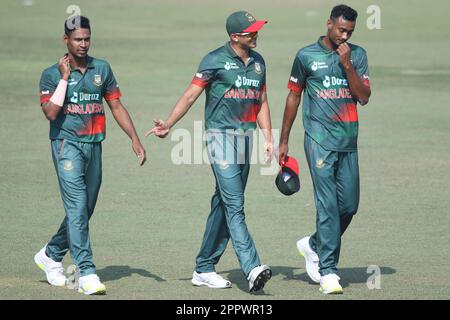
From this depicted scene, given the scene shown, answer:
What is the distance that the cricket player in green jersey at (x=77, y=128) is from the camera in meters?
10.3

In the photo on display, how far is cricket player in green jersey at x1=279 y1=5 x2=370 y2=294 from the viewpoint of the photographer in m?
10.5

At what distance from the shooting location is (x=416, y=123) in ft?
68.2

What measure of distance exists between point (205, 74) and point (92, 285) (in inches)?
83.3

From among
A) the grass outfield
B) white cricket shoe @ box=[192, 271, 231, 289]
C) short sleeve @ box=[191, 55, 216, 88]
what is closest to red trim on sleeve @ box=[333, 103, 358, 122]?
short sleeve @ box=[191, 55, 216, 88]

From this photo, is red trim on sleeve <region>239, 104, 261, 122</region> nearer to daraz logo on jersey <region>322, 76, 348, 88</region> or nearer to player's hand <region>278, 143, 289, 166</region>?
player's hand <region>278, 143, 289, 166</region>

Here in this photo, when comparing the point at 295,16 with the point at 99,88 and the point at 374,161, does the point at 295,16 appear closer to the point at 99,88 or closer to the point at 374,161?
the point at 374,161

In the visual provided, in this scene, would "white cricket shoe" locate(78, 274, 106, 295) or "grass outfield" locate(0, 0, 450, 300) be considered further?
"grass outfield" locate(0, 0, 450, 300)

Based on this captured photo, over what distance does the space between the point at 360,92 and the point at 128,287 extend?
2.63 metres

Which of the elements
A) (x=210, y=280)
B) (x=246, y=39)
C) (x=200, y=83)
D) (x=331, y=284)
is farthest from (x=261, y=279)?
(x=246, y=39)

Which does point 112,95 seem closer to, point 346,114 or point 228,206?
point 228,206

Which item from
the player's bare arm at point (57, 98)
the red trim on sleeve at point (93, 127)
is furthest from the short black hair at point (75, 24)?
the red trim on sleeve at point (93, 127)

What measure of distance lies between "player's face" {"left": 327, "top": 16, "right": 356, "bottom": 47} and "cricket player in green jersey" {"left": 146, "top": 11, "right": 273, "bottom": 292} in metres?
0.62

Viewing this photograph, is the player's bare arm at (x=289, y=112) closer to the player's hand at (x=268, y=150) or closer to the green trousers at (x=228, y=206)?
the player's hand at (x=268, y=150)

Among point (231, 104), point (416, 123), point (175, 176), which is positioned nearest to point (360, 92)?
point (231, 104)
